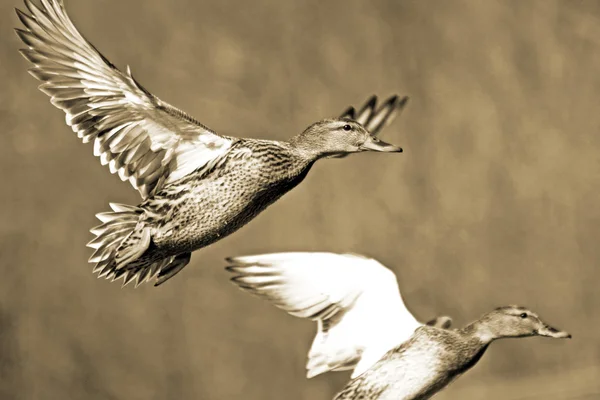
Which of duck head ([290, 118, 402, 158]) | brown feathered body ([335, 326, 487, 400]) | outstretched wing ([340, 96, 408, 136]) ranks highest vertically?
outstretched wing ([340, 96, 408, 136])

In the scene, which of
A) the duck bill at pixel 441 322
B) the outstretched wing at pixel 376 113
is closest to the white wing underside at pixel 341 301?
the duck bill at pixel 441 322

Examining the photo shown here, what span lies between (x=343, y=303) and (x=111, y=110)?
505 millimetres

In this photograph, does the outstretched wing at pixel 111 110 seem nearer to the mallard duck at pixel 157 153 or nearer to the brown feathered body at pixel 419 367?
the mallard duck at pixel 157 153

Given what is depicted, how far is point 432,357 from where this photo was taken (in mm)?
1573

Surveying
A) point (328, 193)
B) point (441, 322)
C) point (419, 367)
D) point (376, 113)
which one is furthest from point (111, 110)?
point (328, 193)

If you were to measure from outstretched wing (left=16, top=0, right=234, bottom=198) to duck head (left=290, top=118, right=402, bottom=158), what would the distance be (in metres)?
0.13

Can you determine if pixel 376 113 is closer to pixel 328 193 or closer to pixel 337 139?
pixel 337 139

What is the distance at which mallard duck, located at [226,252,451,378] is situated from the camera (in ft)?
5.33

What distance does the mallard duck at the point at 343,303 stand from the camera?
1.63 metres

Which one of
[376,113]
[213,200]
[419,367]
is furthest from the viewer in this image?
[376,113]

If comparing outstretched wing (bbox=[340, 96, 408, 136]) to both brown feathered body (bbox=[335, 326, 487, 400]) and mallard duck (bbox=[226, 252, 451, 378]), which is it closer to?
mallard duck (bbox=[226, 252, 451, 378])

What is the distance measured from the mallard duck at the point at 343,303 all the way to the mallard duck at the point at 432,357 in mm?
42

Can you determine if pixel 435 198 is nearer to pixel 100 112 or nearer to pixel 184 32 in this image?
pixel 184 32

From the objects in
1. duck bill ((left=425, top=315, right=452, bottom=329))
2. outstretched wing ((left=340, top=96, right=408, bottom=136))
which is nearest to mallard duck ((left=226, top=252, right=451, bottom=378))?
duck bill ((left=425, top=315, right=452, bottom=329))
